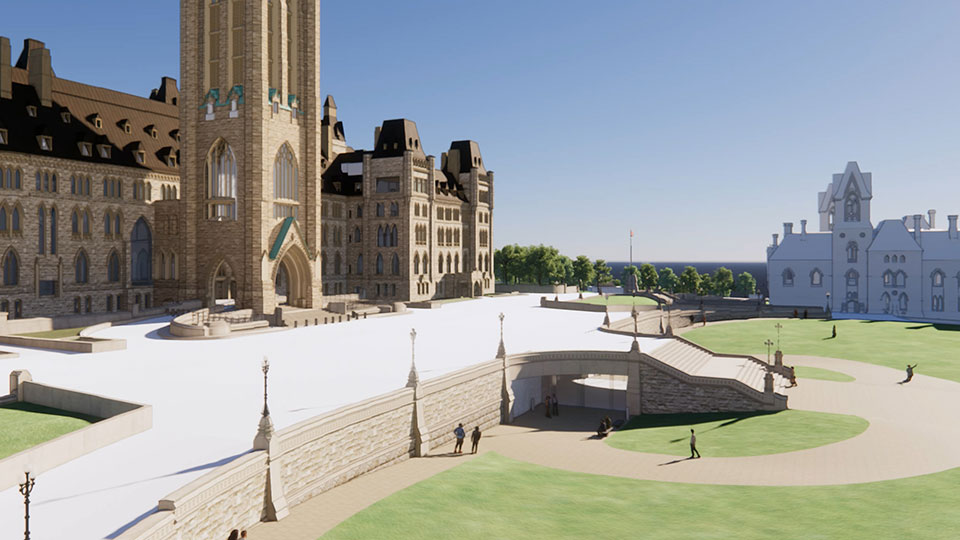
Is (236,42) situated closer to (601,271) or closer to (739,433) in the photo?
(739,433)

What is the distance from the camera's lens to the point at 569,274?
145 meters

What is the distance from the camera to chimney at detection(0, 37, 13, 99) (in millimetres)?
55922

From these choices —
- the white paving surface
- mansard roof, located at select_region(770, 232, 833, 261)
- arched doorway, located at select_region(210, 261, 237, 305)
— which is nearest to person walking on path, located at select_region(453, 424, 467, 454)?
the white paving surface

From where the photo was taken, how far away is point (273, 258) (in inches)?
2238

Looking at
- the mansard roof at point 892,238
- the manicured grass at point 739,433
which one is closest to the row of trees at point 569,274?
the mansard roof at point 892,238

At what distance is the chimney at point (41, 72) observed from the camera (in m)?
59.4

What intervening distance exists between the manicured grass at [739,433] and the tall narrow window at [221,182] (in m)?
39.5

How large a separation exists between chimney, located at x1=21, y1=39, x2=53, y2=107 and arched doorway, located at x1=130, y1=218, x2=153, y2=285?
13.6m

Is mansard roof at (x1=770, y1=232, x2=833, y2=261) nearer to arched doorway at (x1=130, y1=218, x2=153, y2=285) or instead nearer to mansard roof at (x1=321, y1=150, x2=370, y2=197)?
mansard roof at (x1=321, y1=150, x2=370, y2=197)

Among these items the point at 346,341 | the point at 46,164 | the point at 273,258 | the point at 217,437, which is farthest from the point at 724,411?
the point at 46,164

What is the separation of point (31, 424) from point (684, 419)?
3176 cm

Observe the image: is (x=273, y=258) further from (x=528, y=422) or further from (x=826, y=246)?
(x=826, y=246)

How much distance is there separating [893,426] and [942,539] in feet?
46.4

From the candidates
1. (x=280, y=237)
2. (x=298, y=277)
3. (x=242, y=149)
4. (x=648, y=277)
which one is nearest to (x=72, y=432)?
(x=280, y=237)
